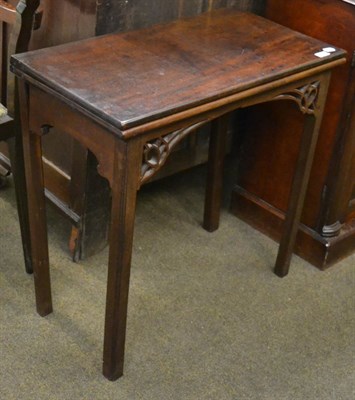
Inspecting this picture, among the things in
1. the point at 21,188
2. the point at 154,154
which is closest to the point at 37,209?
the point at 21,188

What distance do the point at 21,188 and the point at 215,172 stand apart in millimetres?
643

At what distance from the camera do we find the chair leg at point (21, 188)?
201cm

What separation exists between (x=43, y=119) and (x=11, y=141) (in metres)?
0.34

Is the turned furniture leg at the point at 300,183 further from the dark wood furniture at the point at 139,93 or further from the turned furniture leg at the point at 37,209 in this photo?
the turned furniture leg at the point at 37,209

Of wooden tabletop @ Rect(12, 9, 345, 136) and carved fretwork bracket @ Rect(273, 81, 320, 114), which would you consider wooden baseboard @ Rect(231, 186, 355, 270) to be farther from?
wooden tabletop @ Rect(12, 9, 345, 136)

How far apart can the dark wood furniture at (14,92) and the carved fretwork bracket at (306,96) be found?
644 mm

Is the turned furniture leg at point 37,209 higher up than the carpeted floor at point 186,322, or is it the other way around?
the turned furniture leg at point 37,209

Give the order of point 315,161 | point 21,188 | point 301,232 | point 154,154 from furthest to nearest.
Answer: point 301,232, point 315,161, point 21,188, point 154,154

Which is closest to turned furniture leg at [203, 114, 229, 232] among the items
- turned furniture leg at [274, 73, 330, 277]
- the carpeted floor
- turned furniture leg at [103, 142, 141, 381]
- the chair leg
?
the carpeted floor

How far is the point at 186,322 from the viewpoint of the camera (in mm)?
2135

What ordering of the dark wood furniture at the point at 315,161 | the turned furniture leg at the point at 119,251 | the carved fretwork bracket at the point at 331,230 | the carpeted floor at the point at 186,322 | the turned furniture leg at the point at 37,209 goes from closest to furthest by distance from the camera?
the turned furniture leg at the point at 119,251 < the turned furniture leg at the point at 37,209 < the carpeted floor at the point at 186,322 < the dark wood furniture at the point at 315,161 < the carved fretwork bracket at the point at 331,230

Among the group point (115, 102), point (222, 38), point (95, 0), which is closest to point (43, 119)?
point (115, 102)

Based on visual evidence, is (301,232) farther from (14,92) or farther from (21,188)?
(14,92)

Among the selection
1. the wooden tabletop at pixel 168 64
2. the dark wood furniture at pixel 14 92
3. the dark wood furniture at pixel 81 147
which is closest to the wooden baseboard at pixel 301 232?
the dark wood furniture at pixel 81 147
